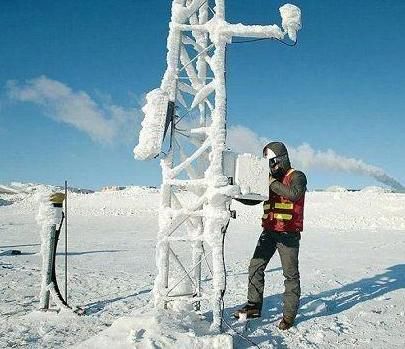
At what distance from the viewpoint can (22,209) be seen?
37.8 m

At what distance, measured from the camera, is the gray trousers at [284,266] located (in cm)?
610

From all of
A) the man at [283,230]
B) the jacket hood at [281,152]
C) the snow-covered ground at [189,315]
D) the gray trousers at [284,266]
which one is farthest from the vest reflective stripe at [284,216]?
the snow-covered ground at [189,315]

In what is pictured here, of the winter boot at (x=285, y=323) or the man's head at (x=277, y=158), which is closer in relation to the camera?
A: the winter boot at (x=285, y=323)

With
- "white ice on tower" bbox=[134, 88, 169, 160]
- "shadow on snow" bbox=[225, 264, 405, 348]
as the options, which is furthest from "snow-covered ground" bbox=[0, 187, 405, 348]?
"white ice on tower" bbox=[134, 88, 169, 160]

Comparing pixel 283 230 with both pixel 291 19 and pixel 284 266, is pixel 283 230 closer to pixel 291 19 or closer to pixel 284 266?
pixel 284 266

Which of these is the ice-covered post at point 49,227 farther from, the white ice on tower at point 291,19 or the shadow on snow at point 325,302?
the white ice on tower at point 291,19

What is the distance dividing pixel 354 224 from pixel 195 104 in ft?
78.5

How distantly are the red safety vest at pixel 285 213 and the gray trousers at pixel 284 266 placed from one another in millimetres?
97

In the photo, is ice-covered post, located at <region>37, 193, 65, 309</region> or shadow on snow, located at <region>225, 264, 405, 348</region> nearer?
shadow on snow, located at <region>225, 264, 405, 348</region>

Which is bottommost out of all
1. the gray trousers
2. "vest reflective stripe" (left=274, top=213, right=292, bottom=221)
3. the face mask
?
the gray trousers

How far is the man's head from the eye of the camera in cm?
639

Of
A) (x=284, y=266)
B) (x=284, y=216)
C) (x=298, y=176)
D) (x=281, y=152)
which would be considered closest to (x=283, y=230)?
(x=284, y=216)

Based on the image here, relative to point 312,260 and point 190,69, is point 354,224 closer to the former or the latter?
point 312,260

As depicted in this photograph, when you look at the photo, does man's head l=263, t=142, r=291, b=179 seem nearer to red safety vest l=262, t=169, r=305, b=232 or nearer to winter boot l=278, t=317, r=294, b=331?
red safety vest l=262, t=169, r=305, b=232
